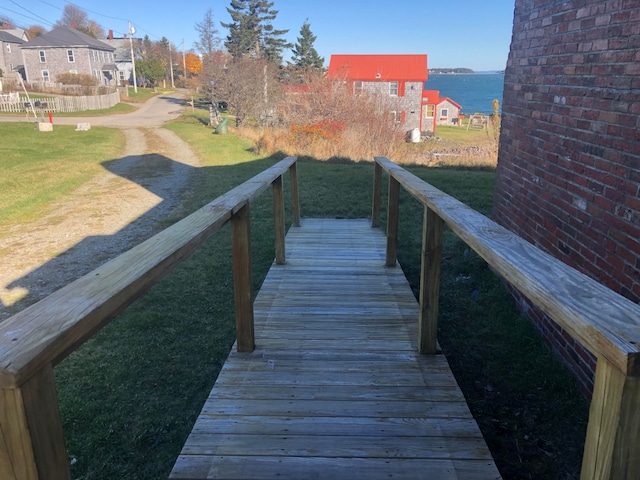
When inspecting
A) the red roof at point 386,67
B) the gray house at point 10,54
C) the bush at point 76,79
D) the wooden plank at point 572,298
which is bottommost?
the wooden plank at point 572,298

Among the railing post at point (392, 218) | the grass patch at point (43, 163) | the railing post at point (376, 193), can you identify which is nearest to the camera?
the railing post at point (392, 218)

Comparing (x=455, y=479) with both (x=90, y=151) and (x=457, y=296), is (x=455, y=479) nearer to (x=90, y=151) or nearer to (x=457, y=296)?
(x=457, y=296)

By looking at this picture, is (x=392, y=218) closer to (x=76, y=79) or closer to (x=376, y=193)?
(x=376, y=193)

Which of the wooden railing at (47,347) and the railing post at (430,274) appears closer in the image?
the wooden railing at (47,347)

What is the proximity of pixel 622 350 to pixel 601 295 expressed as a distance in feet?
0.98

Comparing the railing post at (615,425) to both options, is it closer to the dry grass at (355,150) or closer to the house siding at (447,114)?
the dry grass at (355,150)

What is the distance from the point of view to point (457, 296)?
15.0ft

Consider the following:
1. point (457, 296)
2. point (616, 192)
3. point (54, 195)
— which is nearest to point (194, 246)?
point (616, 192)

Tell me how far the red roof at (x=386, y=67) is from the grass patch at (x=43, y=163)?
2558 cm

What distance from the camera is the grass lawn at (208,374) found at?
2.56 metres

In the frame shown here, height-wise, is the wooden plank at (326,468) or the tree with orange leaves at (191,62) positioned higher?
the tree with orange leaves at (191,62)

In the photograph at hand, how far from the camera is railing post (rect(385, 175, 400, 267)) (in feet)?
15.5

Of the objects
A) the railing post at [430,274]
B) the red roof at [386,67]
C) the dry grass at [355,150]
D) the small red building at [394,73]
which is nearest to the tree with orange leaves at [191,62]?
the red roof at [386,67]

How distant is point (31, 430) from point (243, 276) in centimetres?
205
